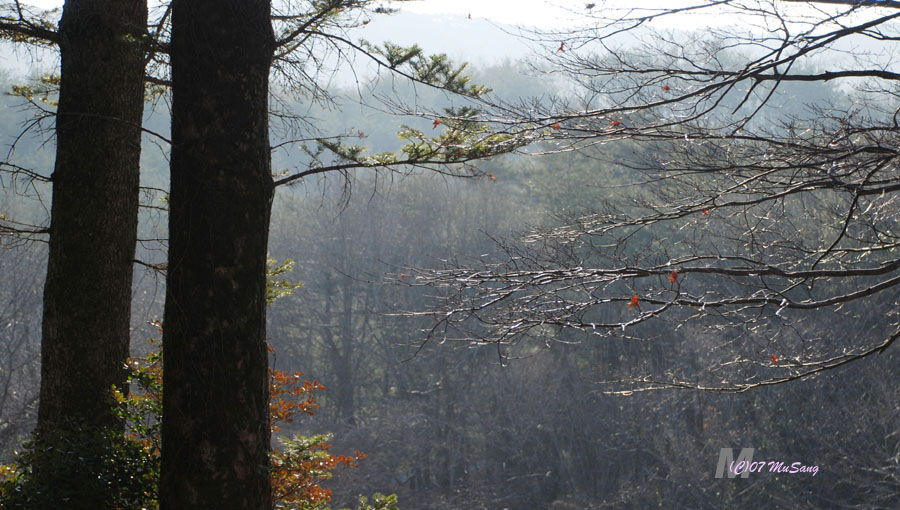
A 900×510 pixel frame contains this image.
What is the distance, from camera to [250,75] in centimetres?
356

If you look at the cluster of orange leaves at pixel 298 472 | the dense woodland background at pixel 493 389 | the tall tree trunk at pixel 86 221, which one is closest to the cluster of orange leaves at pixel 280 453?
the cluster of orange leaves at pixel 298 472

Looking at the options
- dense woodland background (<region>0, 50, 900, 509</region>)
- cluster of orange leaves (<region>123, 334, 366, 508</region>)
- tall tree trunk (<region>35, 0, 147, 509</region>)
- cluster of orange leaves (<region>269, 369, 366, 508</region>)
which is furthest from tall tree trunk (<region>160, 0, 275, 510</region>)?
dense woodland background (<region>0, 50, 900, 509</region>)

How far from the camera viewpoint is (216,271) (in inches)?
135

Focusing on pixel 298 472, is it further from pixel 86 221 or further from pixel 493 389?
pixel 493 389

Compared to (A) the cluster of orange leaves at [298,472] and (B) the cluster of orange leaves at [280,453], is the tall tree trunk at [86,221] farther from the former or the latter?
(A) the cluster of orange leaves at [298,472]

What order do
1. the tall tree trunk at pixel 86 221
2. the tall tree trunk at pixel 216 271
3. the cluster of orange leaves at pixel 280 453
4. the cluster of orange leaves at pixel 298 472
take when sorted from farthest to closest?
the tall tree trunk at pixel 86 221 → the cluster of orange leaves at pixel 298 472 → the cluster of orange leaves at pixel 280 453 → the tall tree trunk at pixel 216 271

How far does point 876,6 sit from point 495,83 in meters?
32.3

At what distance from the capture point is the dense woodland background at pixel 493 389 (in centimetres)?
1377

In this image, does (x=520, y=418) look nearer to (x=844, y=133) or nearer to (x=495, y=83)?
(x=844, y=133)

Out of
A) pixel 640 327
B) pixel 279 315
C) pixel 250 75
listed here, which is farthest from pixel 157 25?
pixel 279 315

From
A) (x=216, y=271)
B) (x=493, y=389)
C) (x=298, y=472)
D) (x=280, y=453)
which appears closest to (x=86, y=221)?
(x=216, y=271)

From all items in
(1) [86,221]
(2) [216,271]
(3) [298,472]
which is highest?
(1) [86,221]

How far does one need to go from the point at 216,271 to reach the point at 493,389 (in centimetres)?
1648

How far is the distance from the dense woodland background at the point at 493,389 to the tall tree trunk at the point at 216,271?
519 cm
